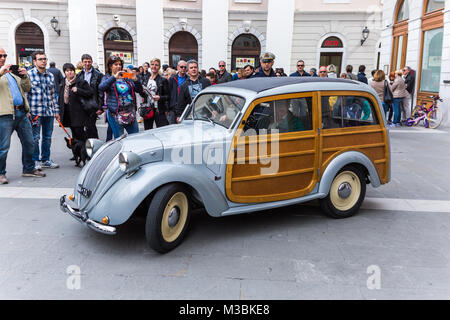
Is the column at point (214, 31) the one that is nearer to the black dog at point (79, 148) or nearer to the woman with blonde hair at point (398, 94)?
the woman with blonde hair at point (398, 94)

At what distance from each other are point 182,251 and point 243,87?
1.91 m

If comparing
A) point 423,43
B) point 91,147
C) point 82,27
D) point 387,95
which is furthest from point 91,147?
point 82,27

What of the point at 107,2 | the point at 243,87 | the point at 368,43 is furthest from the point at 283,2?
the point at 243,87

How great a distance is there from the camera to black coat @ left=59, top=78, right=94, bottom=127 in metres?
6.85

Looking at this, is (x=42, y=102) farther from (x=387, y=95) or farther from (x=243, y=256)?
(x=387, y=95)

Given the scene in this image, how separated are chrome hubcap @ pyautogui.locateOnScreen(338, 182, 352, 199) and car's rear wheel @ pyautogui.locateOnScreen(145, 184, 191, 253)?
1.94m

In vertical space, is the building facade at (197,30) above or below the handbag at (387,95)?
above

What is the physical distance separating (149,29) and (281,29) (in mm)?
6630

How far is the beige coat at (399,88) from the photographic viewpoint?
12.5 m

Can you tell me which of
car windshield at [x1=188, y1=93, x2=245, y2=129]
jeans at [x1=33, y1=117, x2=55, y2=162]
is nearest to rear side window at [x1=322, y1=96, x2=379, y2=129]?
car windshield at [x1=188, y1=93, x2=245, y2=129]

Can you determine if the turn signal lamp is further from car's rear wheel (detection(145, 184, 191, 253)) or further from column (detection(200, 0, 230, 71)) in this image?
column (detection(200, 0, 230, 71))

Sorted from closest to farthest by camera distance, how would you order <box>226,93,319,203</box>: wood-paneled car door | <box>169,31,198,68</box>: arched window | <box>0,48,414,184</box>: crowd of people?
<box>226,93,319,203</box>: wood-paneled car door → <box>0,48,414,184</box>: crowd of people → <box>169,31,198,68</box>: arched window

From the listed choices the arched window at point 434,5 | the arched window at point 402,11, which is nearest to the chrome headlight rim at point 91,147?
the arched window at point 434,5

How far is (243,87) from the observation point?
4.28 meters
